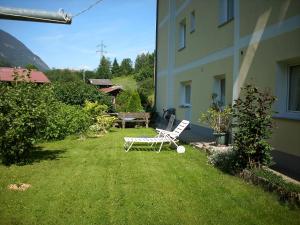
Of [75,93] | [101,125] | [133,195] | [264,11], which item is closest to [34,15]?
[133,195]

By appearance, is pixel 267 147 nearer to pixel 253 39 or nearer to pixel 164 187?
pixel 164 187

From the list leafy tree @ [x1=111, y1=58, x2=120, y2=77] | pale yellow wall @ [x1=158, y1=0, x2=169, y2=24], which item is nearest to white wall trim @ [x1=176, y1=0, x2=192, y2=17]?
pale yellow wall @ [x1=158, y1=0, x2=169, y2=24]

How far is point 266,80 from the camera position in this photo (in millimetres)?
8555

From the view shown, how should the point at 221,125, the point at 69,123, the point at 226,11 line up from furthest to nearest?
the point at 69,123 < the point at 226,11 < the point at 221,125

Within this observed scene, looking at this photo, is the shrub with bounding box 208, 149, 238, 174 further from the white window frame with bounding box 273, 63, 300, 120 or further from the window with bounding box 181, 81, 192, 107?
the window with bounding box 181, 81, 192, 107

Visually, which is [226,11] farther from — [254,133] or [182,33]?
[254,133]

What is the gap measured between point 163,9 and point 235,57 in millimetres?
12135

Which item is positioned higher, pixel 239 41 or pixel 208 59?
pixel 239 41

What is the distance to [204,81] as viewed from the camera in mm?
13625

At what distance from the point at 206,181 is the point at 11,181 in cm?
401

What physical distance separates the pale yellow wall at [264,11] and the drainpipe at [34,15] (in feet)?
15.0

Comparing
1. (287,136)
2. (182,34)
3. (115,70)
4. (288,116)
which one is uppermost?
→ (115,70)

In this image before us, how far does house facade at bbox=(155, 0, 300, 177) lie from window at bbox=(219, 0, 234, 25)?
0.03 m

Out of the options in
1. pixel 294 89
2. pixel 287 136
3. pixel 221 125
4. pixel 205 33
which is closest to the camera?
pixel 287 136
